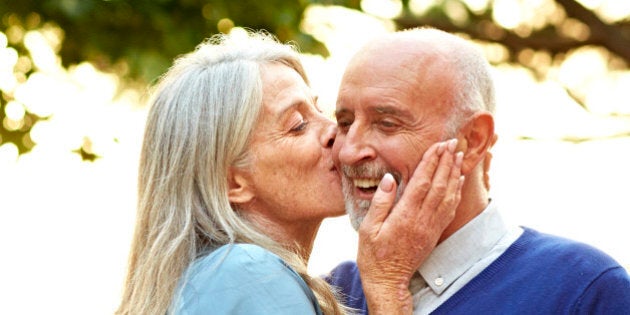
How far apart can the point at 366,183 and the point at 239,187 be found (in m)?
0.41

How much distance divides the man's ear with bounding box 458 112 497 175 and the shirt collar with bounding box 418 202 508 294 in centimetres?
15

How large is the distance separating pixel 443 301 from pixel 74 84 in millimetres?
2041

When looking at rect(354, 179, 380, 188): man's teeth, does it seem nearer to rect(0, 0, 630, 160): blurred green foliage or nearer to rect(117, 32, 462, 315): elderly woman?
rect(117, 32, 462, 315): elderly woman

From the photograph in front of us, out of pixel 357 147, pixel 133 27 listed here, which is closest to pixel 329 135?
pixel 357 147

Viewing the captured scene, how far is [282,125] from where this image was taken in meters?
3.64

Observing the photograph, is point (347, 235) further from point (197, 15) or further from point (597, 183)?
point (197, 15)

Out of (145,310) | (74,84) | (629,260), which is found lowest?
(629,260)

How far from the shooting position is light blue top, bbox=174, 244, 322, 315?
10.3ft

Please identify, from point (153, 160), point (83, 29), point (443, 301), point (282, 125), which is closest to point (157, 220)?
point (153, 160)

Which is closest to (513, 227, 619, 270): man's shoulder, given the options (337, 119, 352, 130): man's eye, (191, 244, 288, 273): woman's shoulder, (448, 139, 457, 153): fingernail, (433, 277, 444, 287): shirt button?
(433, 277, 444, 287): shirt button

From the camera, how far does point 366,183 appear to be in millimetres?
3465

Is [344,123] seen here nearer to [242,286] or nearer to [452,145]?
[452,145]

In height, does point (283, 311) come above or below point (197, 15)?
below

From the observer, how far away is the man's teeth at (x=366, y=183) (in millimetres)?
3445
